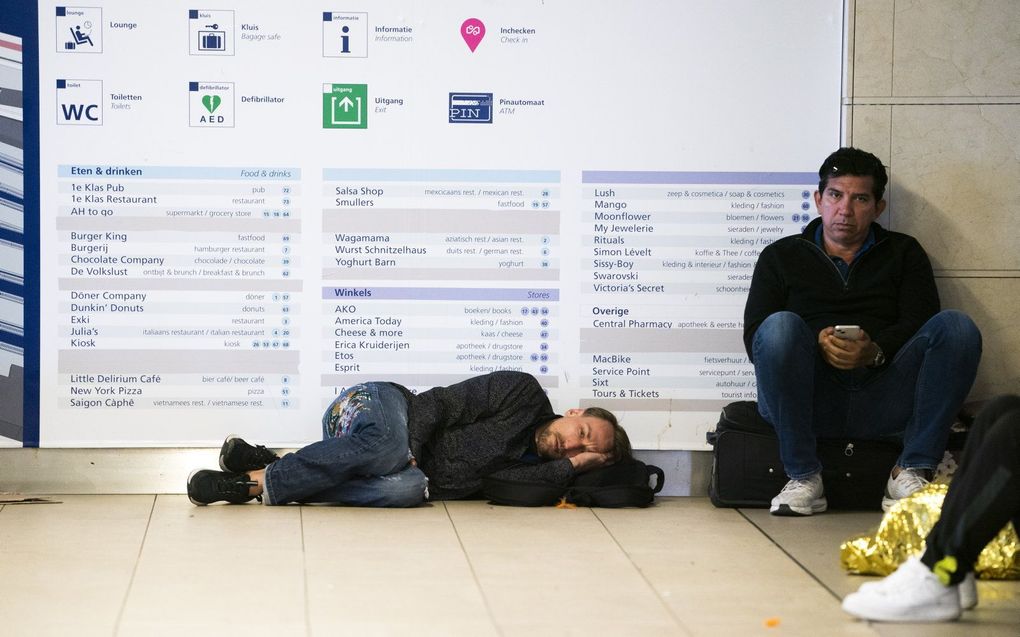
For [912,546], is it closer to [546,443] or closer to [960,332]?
[960,332]

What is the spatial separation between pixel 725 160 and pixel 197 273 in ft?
6.24

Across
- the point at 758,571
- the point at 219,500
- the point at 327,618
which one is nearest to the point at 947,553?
the point at 758,571

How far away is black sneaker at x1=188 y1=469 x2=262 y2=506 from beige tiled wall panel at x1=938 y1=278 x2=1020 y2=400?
252cm

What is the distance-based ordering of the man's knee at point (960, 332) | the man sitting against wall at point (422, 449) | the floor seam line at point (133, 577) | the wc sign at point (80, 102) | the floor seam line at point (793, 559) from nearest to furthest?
the floor seam line at point (133, 577)
the floor seam line at point (793, 559)
the man's knee at point (960, 332)
the man sitting against wall at point (422, 449)
the wc sign at point (80, 102)

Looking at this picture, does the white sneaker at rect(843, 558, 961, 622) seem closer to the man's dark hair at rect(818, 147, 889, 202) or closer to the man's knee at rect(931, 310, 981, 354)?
the man's knee at rect(931, 310, 981, 354)

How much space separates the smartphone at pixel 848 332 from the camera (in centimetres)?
405

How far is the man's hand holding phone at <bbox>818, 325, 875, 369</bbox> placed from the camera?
13.3 feet

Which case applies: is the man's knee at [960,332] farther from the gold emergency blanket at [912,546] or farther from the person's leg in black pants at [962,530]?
the person's leg in black pants at [962,530]

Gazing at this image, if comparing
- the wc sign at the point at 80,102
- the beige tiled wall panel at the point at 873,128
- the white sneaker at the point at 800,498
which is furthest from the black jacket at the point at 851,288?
the wc sign at the point at 80,102

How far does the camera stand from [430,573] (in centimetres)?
326

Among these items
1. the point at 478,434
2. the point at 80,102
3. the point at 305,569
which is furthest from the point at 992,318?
the point at 80,102

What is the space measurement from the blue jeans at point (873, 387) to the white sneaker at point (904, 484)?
0.03 meters

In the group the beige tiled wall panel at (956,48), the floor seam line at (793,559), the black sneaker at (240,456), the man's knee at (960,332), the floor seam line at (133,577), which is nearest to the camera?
the floor seam line at (133,577)

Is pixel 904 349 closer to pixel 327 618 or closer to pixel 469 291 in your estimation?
pixel 469 291
